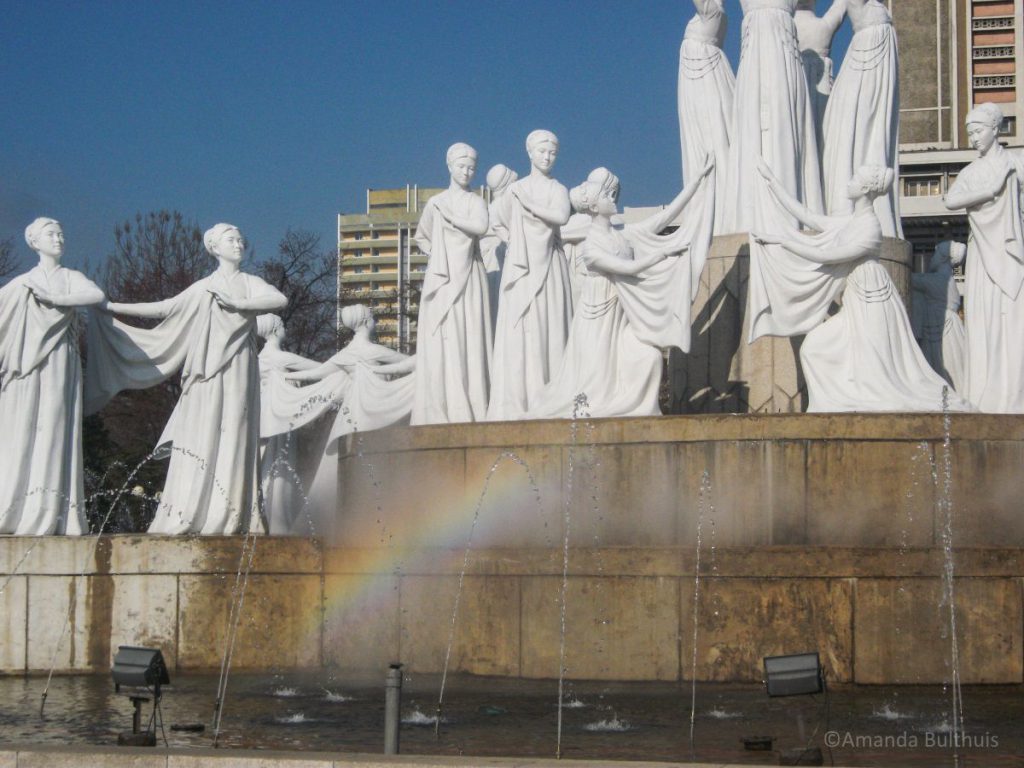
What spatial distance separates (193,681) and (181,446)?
2983 millimetres

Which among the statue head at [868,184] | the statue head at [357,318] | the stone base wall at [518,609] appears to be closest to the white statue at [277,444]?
the statue head at [357,318]

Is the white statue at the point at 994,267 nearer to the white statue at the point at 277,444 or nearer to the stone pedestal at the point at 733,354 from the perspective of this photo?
the stone pedestal at the point at 733,354

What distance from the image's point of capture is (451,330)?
1872 cm

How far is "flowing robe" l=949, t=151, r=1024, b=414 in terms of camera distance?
16125mm

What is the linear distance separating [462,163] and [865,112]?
4.49 m

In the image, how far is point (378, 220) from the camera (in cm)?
12319

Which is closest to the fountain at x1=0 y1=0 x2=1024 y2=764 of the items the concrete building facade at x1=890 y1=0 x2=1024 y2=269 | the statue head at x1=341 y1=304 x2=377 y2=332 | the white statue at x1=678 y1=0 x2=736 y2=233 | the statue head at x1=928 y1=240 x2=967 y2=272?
the white statue at x1=678 y1=0 x2=736 y2=233

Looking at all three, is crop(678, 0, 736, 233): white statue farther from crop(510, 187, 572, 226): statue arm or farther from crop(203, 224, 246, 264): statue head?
crop(203, 224, 246, 264): statue head

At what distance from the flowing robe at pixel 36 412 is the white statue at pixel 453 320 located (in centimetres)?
410

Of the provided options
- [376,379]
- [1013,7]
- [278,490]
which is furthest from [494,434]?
[1013,7]

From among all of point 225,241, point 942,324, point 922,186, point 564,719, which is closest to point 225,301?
point 225,241

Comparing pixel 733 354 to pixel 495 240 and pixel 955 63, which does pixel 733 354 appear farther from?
pixel 955 63

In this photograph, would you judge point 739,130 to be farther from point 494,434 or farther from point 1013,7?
point 1013,7

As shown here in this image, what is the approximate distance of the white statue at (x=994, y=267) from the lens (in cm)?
1614
